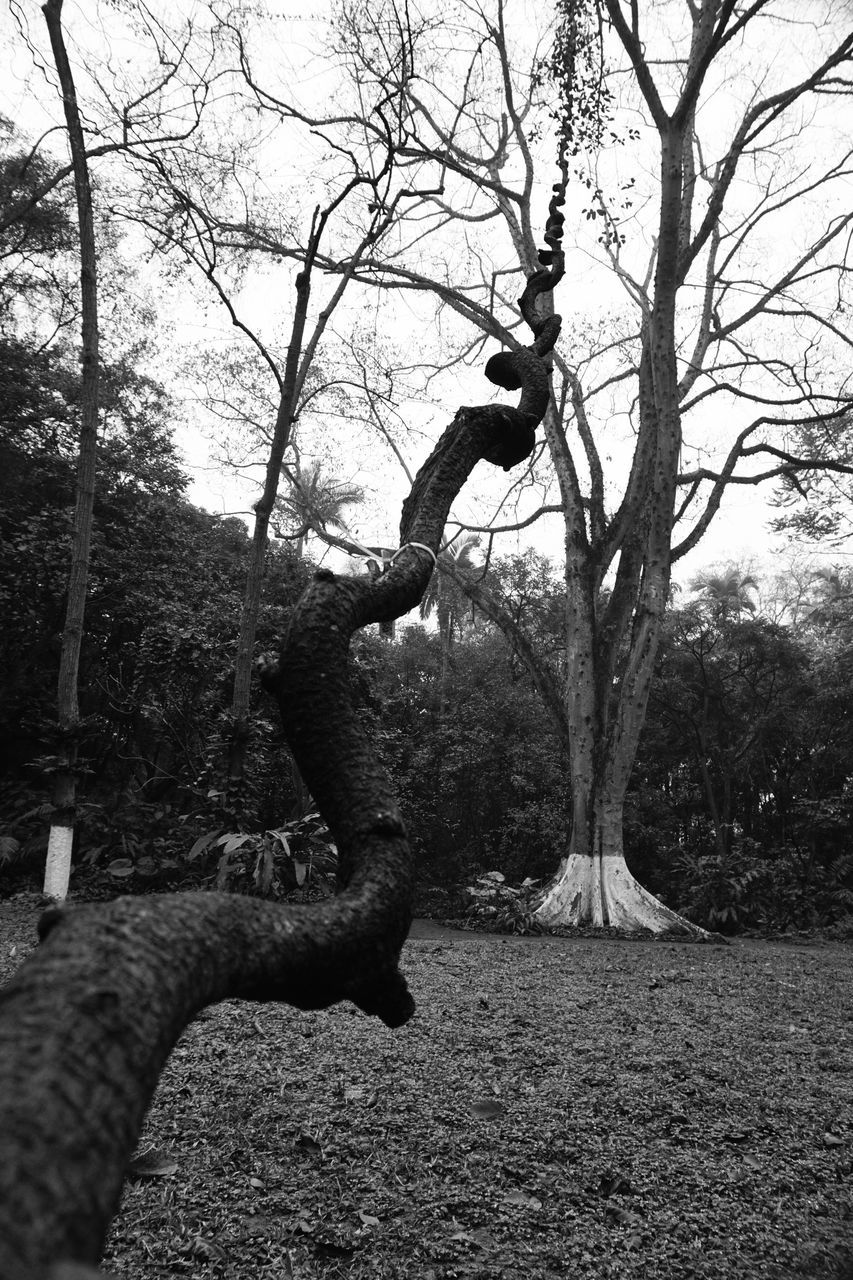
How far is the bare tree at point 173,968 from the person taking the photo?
1.72 ft

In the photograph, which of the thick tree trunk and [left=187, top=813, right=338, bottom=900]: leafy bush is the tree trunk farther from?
[left=187, top=813, right=338, bottom=900]: leafy bush

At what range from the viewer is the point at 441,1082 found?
3.15 metres

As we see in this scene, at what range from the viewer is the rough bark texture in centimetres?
53

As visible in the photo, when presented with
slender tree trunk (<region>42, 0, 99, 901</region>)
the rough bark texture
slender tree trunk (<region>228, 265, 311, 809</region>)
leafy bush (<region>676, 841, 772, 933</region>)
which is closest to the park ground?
the rough bark texture

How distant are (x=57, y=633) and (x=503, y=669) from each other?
26.2 feet

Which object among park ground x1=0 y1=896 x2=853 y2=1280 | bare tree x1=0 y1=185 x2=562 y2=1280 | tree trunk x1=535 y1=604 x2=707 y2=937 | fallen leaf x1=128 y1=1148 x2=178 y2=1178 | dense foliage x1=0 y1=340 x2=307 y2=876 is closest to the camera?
bare tree x1=0 y1=185 x2=562 y2=1280

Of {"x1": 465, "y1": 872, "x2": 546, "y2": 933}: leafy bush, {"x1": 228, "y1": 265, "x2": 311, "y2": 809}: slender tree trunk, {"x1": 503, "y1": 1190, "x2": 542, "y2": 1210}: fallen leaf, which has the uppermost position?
{"x1": 228, "y1": 265, "x2": 311, "y2": 809}: slender tree trunk

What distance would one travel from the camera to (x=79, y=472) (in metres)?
7.59

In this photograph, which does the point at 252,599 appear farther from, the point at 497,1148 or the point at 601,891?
the point at 497,1148

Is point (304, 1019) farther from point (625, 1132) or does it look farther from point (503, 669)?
point (503, 669)

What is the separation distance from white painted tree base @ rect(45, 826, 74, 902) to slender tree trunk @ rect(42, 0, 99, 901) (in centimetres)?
8

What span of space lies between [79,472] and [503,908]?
6.86 meters

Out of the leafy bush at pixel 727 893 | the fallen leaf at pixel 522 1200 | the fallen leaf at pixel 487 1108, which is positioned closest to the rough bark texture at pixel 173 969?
the fallen leaf at pixel 522 1200

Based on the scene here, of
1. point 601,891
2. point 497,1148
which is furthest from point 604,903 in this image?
point 497,1148
